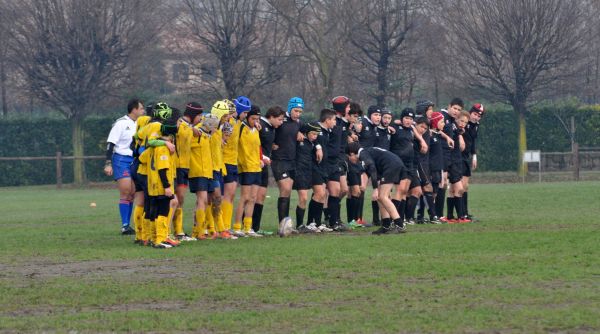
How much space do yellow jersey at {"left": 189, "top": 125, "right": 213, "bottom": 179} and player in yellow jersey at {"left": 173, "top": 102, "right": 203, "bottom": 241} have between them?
75 millimetres

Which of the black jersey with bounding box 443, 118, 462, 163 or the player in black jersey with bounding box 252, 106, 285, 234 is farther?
the black jersey with bounding box 443, 118, 462, 163

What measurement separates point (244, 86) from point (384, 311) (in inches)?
1414

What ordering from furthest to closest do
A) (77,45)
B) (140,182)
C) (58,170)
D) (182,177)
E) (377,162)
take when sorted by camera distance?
(77,45), (58,170), (377,162), (182,177), (140,182)

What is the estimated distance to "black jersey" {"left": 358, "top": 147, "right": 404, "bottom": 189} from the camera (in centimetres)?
1591

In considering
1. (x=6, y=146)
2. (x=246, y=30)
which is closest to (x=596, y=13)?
(x=246, y=30)

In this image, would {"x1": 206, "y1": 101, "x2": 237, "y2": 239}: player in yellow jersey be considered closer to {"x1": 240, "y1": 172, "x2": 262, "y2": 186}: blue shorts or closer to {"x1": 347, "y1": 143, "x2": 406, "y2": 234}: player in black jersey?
{"x1": 240, "y1": 172, "x2": 262, "y2": 186}: blue shorts

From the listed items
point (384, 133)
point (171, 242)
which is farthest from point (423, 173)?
point (171, 242)

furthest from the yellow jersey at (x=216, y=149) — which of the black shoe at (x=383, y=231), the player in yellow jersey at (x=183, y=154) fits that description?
the black shoe at (x=383, y=231)

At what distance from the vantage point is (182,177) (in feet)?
50.9

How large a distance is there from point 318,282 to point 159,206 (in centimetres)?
432

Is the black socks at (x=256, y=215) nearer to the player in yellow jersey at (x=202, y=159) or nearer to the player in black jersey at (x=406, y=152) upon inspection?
the player in yellow jersey at (x=202, y=159)

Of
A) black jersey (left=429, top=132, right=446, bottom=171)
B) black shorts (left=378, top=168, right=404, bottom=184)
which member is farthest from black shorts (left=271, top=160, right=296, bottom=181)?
black jersey (left=429, top=132, right=446, bottom=171)

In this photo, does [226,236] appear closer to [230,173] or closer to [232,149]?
[230,173]

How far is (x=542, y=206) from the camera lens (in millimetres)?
22281
